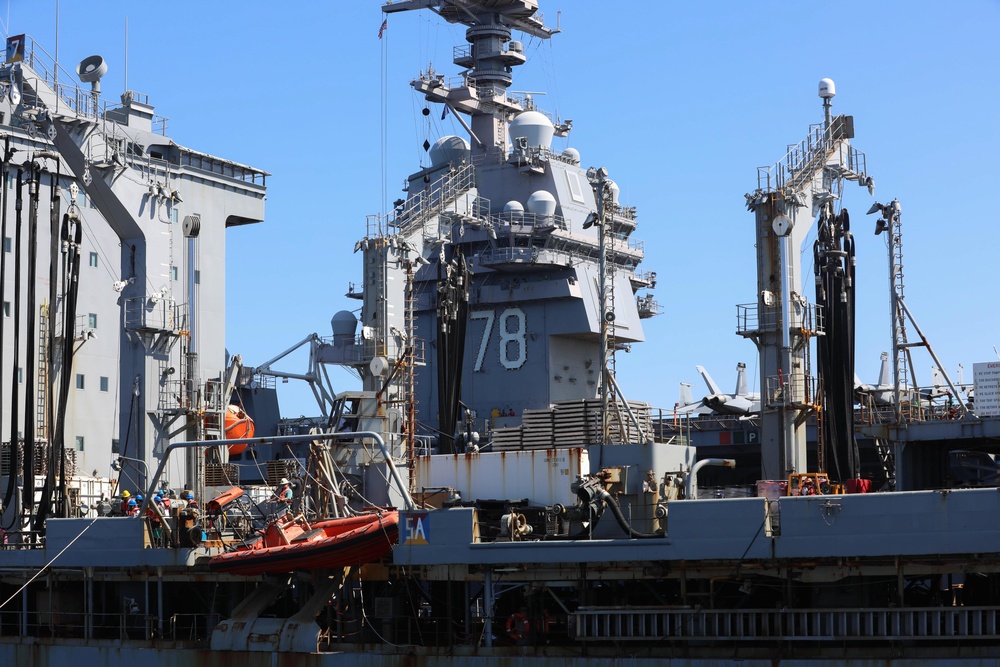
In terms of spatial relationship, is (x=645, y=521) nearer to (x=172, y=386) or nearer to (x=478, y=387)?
(x=172, y=386)

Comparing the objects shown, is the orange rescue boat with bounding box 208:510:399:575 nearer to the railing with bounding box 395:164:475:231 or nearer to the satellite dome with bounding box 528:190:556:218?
the railing with bounding box 395:164:475:231

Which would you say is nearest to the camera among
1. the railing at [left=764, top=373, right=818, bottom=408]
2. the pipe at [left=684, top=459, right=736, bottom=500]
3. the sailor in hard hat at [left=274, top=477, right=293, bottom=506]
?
the pipe at [left=684, top=459, right=736, bottom=500]

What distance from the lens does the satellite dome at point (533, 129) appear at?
4738 cm

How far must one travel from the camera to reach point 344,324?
4862 cm

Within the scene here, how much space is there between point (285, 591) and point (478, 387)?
21013 mm

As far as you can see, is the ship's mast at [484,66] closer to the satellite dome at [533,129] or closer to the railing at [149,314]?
the satellite dome at [533,129]

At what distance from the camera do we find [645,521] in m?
22.3

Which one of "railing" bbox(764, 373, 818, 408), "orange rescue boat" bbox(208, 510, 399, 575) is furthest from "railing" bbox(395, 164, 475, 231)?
"orange rescue boat" bbox(208, 510, 399, 575)

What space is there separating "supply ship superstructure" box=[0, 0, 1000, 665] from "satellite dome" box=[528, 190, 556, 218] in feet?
1.15

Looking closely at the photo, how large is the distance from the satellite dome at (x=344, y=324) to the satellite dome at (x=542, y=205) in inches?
310

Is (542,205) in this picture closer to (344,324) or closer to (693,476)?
(344,324)

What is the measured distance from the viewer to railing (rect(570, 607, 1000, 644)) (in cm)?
1934

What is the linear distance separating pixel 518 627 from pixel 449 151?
98.2 ft

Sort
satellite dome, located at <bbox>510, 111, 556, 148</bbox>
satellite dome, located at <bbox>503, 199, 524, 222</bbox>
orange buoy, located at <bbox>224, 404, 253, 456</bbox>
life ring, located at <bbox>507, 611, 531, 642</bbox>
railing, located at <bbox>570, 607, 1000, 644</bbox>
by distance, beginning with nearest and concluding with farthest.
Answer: railing, located at <bbox>570, 607, 1000, 644</bbox> → life ring, located at <bbox>507, 611, 531, 642</bbox> → orange buoy, located at <bbox>224, 404, 253, 456</bbox> → satellite dome, located at <bbox>503, 199, 524, 222</bbox> → satellite dome, located at <bbox>510, 111, 556, 148</bbox>
